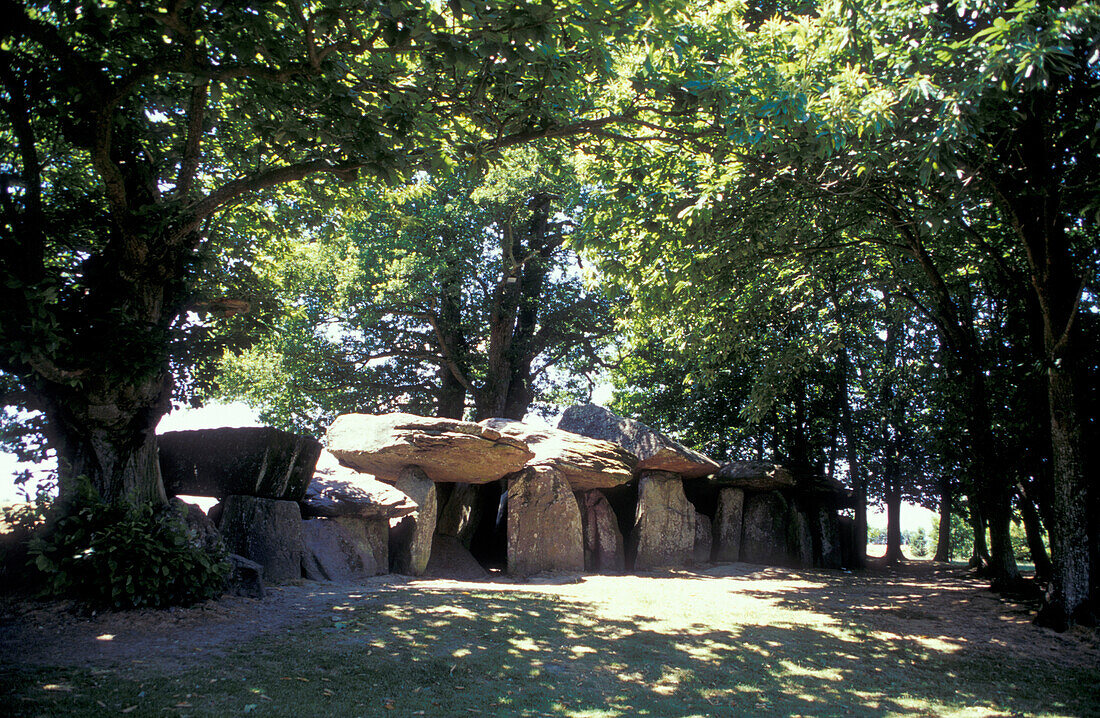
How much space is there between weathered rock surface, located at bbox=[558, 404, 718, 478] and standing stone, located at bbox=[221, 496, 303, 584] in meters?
6.95

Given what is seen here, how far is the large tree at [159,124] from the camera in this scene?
510 centimetres

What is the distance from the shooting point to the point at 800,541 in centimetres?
1557

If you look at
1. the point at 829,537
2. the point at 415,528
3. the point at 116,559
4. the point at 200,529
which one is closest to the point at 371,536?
the point at 415,528

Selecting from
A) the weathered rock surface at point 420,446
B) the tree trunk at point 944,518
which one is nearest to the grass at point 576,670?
the weathered rock surface at point 420,446

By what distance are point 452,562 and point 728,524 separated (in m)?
6.84

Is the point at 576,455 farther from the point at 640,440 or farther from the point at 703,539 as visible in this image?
the point at 703,539

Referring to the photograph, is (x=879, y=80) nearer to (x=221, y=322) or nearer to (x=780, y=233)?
(x=780, y=233)

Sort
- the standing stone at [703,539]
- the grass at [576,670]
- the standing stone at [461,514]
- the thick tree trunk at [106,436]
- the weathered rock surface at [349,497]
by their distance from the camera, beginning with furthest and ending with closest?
the standing stone at [703,539] → the standing stone at [461,514] → the weathered rock surface at [349,497] → the thick tree trunk at [106,436] → the grass at [576,670]

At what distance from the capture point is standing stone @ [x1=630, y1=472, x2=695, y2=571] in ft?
44.2

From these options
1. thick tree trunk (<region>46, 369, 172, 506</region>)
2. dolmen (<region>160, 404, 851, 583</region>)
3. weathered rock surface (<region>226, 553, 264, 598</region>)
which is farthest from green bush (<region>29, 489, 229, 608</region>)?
dolmen (<region>160, 404, 851, 583</region>)

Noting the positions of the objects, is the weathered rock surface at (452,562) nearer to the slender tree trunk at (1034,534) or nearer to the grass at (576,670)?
the grass at (576,670)

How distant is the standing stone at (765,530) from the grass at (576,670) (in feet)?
23.4

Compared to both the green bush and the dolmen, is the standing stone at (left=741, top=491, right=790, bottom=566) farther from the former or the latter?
the green bush

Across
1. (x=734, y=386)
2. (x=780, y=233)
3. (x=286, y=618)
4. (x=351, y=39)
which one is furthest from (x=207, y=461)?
(x=734, y=386)
